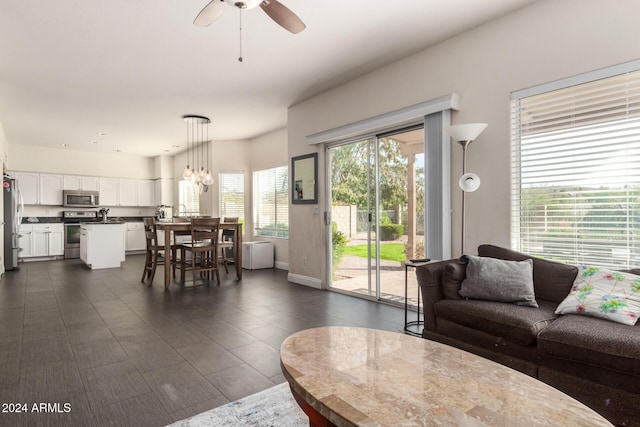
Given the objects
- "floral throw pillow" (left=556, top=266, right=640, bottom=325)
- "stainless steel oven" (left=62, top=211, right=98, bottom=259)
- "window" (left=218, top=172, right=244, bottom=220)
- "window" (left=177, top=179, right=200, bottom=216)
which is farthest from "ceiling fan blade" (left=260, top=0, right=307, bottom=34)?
"stainless steel oven" (left=62, top=211, right=98, bottom=259)

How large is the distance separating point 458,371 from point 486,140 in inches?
89.8

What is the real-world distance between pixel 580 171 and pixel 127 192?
9.87 metres

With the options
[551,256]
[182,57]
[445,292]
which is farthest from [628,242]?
[182,57]

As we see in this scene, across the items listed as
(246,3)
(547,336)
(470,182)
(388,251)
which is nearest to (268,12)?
(246,3)

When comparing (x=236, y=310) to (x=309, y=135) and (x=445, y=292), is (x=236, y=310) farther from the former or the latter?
(x=309, y=135)

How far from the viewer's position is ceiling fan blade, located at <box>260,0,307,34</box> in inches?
84.3

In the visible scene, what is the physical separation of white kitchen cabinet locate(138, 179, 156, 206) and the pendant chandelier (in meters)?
1.96

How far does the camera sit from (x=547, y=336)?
1910mm

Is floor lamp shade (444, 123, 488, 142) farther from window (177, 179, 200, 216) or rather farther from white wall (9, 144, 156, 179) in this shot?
white wall (9, 144, 156, 179)

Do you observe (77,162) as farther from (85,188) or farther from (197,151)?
(197,151)

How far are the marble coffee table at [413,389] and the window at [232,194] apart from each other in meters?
6.31

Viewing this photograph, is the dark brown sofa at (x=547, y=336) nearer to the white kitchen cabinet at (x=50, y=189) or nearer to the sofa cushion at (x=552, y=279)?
the sofa cushion at (x=552, y=279)

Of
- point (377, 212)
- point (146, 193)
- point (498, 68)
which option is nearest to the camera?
point (498, 68)

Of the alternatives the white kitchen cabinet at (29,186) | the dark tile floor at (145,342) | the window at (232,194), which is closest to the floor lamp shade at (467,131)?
the dark tile floor at (145,342)
